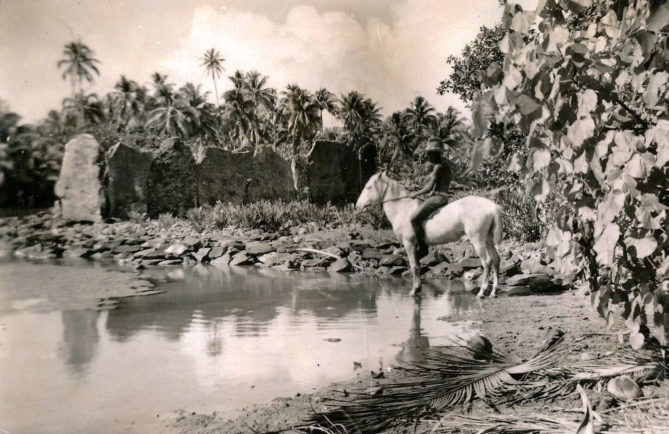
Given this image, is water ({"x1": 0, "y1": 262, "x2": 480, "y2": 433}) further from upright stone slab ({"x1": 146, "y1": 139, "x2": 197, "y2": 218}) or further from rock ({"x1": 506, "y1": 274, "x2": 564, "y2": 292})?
upright stone slab ({"x1": 146, "y1": 139, "x2": 197, "y2": 218})

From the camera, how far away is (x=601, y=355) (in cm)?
367

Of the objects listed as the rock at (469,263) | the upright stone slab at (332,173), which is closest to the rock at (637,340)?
the upright stone slab at (332,173)

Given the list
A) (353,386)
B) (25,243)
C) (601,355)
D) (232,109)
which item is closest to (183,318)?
(25,243)

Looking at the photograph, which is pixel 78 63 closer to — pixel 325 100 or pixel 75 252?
pixel 325 100

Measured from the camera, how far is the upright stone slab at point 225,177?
1029 cm

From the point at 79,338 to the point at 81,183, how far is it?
12.2ft

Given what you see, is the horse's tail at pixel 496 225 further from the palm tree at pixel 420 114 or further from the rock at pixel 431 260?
the rock at pixel 431 260

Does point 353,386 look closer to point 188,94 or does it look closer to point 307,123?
point 307,123

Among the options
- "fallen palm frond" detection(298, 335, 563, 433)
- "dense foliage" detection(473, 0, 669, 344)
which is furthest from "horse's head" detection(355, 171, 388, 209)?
"dense foliage" detection(473, 0, 669, 344)

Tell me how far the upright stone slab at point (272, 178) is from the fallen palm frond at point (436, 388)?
6012 millimetres

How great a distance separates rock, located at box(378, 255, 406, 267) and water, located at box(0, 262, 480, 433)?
3.34 feet

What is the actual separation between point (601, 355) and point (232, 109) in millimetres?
5982

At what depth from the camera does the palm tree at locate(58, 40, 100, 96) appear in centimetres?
482

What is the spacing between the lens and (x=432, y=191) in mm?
7027
